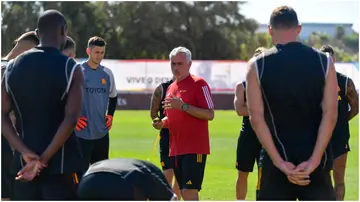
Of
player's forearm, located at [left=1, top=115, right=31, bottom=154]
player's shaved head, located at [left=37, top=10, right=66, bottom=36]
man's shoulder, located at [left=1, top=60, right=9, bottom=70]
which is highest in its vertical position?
player's shaved head, located at [left=37, top=10, right=66, bottom=36]

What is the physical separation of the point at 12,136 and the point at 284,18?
246 centimetres

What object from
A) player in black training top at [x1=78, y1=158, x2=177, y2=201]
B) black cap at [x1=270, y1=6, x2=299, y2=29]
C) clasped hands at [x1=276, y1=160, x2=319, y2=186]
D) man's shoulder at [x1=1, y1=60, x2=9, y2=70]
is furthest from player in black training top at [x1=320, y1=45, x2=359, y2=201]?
player in black training top at [x1=78, y1=158, x2=177, y2=201]

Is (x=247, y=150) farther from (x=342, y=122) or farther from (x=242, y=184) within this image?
(x=342, y=122)

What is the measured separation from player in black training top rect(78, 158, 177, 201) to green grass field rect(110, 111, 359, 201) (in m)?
5.39

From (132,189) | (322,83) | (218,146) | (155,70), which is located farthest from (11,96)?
(155,70)

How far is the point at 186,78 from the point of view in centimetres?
931

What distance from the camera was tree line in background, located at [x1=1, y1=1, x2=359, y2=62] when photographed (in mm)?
62625

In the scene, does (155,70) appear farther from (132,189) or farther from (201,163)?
(132,189)

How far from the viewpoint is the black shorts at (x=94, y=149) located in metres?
9.61

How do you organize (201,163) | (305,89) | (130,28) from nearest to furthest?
(305,89) < (201,163) < (130,28)

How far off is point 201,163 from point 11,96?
3.27m

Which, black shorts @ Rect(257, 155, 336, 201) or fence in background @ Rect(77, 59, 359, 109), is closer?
black shorts @ Rect(257, 155, 336, 201)

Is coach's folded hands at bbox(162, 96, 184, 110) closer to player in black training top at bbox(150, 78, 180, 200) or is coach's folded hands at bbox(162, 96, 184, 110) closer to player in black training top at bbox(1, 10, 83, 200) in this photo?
player in black training top at bbox(150, 78, 180, 200)

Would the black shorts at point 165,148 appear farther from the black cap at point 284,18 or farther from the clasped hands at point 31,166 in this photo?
the black cap at point 284,18
